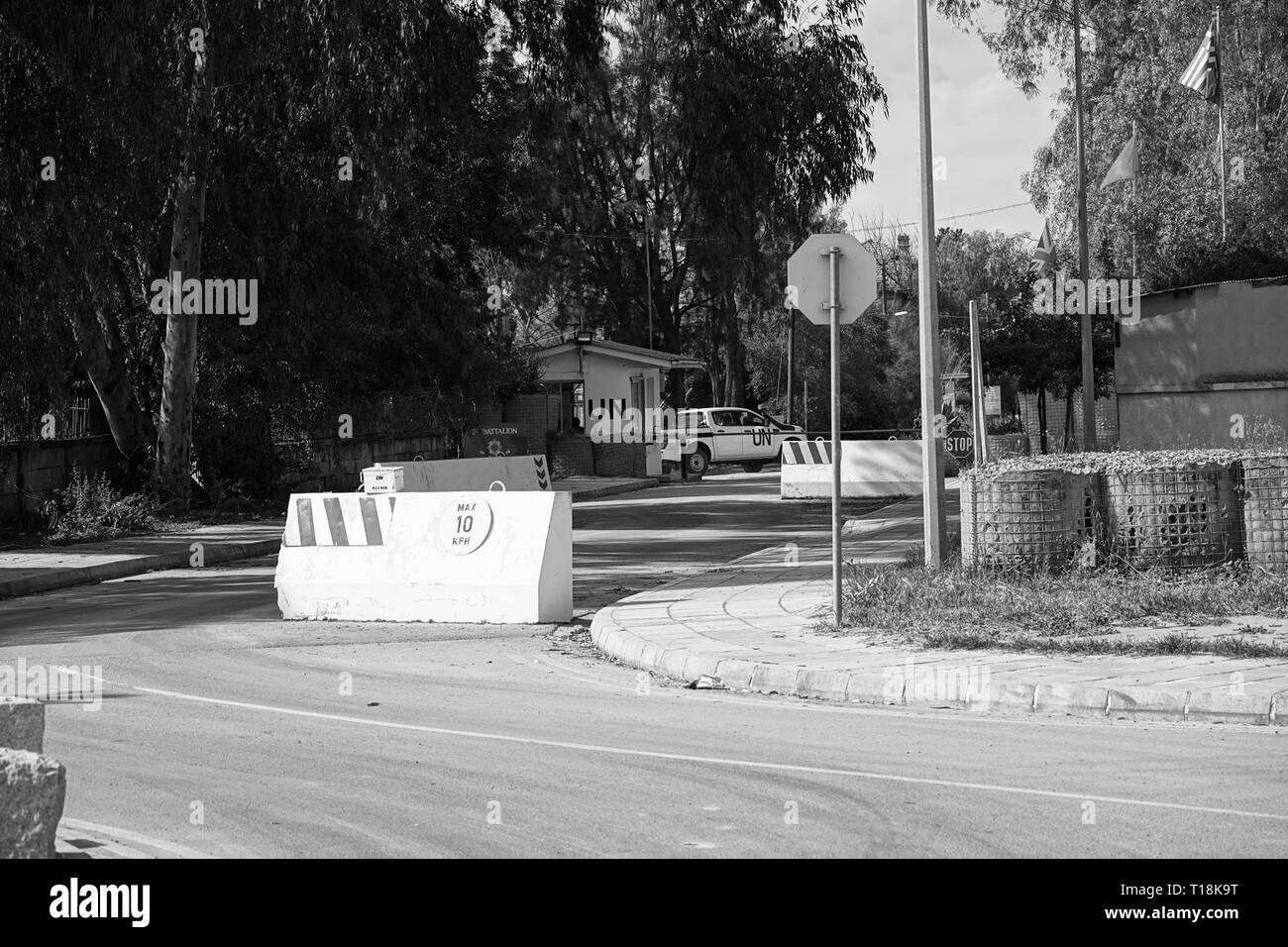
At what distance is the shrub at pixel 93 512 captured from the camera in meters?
23.4

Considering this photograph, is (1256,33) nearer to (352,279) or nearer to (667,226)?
(667,226)

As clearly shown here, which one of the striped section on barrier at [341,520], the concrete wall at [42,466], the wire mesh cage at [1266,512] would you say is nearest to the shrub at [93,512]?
the concrete wall at [42,466]

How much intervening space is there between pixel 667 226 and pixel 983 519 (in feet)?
148

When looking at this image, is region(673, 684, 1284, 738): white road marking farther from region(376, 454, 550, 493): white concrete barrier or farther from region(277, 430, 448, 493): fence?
region(277, 430, 448, 493): fence

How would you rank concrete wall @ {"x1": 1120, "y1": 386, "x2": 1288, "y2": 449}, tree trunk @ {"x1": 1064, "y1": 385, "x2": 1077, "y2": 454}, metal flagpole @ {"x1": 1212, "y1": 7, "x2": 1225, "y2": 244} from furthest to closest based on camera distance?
tree trunk @ {"x1": 1064, "y1": 385, "x2": 1077, "y2": 454}
metal flagpole @ {"x1": 1212, "y1": 7, "x2": 1225, "y2": 244}
concrete wall @ {"x1": 1120, "y1": 386, "x2": 1288, "y2": 449}

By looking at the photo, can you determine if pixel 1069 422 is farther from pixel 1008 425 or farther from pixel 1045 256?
pixel 1045 256

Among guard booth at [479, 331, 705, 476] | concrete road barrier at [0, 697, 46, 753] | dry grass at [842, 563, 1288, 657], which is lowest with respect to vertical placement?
dry grass at [842, 563, 1288, 657]

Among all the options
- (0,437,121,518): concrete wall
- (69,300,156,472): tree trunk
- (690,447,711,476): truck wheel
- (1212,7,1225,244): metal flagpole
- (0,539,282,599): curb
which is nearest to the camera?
(0,539,282,599): curb

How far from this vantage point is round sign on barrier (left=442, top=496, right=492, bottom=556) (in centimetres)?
1335

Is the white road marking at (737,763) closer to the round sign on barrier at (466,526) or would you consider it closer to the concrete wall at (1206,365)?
the round sign on barrier at (466,526)

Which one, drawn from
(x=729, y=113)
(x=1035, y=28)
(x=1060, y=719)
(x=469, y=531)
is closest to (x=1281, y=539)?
(x=1060, y=719)

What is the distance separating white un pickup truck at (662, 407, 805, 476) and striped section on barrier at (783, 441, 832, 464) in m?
15.1

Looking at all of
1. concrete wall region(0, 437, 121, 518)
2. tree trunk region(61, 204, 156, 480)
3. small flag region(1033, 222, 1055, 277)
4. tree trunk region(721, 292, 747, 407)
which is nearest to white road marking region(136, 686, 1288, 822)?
A: concrete wall region(0, 437, 121, 518)

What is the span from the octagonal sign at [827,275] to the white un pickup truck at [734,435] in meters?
33.3
